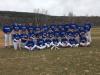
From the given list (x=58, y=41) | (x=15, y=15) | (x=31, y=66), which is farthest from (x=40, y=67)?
(x=15, y=15)

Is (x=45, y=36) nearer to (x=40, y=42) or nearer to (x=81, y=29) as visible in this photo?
(x=40, y=42)

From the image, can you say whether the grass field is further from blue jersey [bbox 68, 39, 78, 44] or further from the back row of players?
blue jersey [bbox 68, 39, 78, 44]

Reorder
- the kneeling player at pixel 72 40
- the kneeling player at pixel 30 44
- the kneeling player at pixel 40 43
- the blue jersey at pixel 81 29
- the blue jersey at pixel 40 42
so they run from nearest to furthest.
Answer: the kneeling player at pixel 30 44 < the kneeling player at pixel 40 43 < the blue jersey at pixel 40 42 < the kneeling player at pixel 72 40 < the blue jersey at pixel 81 29

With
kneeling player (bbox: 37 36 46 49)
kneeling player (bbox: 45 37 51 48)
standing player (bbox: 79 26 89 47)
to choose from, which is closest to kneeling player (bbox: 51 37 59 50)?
kneeling player (bbox: 45 37 51 48)

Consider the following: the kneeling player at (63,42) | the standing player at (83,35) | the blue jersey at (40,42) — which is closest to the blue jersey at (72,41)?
the kneeling player at (63,42)

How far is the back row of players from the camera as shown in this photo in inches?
923

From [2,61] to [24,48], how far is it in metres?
6.12

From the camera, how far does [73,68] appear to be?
47.4 ft

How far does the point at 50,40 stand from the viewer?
24.1 meters

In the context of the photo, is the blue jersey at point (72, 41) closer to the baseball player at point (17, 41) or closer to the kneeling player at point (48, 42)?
the kneeling player at point (48, 42)

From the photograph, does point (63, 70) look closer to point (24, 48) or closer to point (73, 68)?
point (73, 68)

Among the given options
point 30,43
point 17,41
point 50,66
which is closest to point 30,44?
point 30,43

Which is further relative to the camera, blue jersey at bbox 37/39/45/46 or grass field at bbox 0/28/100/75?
blue jersey at bbox 37/39/45/46

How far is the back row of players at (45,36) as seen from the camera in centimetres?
2345
